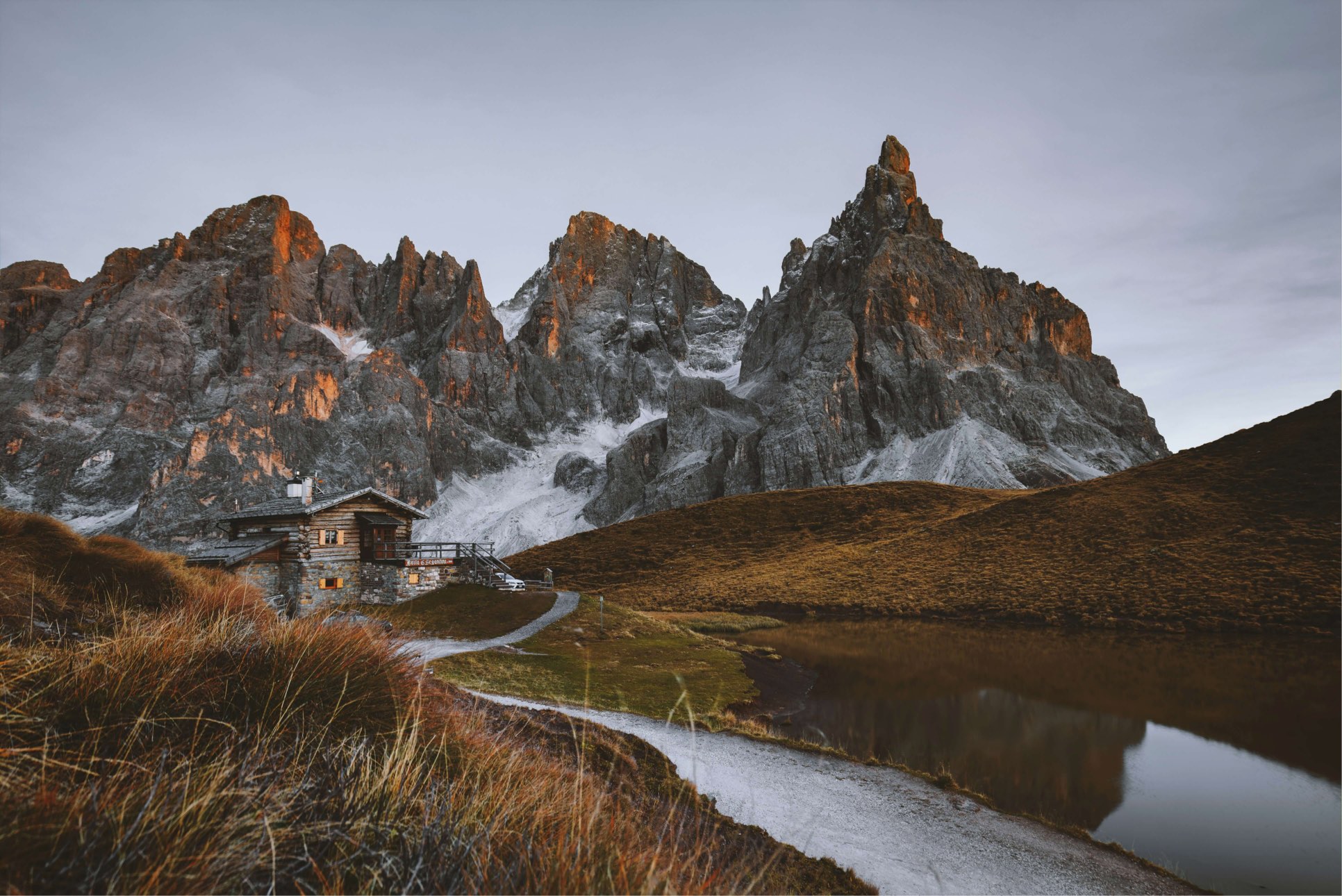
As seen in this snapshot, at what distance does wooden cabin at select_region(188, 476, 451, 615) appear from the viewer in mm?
35281

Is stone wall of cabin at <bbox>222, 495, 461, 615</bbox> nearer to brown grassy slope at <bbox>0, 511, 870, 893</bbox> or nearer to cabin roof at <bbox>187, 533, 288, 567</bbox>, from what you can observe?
cabin roof at <bbox>187, 533, 288, 567</bbox>

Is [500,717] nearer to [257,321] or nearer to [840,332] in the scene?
[840,332]

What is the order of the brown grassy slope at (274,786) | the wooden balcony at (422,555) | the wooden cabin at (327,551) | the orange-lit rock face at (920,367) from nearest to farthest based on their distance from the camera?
1. the brown grassy slope at (274,786)
2. the wooden cabin at (327,551)
3. the wooden balcony at (422,555)
4. the orange-lit rock face at (920,367)

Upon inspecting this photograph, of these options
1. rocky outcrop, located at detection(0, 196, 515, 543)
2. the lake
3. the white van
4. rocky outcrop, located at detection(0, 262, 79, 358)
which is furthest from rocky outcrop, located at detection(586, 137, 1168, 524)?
rocky outcrop, located at detection(0, 262, 79, 358)

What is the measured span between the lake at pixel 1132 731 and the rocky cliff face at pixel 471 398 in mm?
100684

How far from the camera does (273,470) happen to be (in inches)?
5536

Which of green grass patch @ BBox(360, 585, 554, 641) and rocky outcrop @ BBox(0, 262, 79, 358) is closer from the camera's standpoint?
green grass patch @ BBox(360, 585, 554, 641)

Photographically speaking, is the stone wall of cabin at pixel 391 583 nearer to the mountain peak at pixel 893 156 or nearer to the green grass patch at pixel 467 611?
the green grass patch at pixel 467 611

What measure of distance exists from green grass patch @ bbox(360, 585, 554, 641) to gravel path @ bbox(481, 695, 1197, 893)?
18.9m

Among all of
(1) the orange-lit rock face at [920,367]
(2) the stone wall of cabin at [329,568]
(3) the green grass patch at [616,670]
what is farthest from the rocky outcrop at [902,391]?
(2) the stone wall of cabin at [329,568]

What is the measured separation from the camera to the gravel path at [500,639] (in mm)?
24000

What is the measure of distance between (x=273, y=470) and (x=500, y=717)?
507 ft

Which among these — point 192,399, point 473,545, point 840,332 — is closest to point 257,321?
point 192,399

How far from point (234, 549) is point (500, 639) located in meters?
18.1
